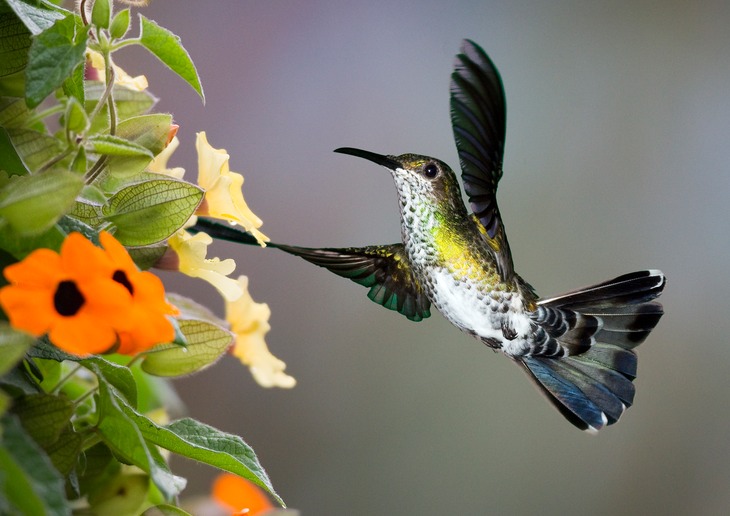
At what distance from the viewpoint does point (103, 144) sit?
27 cm

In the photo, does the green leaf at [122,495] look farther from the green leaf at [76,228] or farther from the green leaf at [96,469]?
the green leaf at [76,228]

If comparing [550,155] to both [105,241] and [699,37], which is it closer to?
[699,37]

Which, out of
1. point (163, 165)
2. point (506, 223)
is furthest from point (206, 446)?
point (506, 223)

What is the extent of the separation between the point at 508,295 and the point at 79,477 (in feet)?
0.64

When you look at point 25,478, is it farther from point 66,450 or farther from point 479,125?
point 479,125

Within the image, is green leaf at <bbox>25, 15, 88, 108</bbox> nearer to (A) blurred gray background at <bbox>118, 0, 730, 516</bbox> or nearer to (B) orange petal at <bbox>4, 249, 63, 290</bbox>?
(B) orange petal at <bbox>4, 249, 63, 290</bbox>

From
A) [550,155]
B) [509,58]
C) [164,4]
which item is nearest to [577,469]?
[550,155]

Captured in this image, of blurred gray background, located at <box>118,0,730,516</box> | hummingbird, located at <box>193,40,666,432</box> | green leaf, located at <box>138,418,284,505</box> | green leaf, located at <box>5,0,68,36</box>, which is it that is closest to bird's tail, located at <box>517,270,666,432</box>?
hummingbird, located at <box>193,40,666,432</box>

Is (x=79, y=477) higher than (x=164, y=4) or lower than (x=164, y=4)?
lower

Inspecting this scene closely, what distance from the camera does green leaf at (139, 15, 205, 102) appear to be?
0.31 meters

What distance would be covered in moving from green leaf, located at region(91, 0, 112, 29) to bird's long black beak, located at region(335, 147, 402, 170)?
11cm

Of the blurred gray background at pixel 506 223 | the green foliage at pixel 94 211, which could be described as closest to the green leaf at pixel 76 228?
the green foliage at pixel 94 211

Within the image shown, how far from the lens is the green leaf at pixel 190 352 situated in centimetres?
37

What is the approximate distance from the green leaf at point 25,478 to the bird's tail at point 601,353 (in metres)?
0.21
